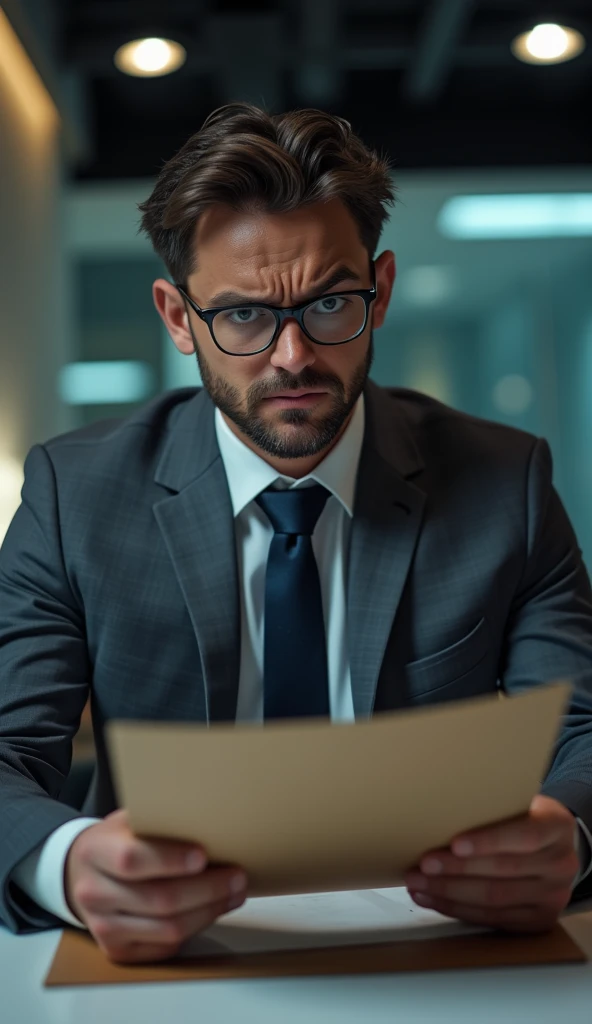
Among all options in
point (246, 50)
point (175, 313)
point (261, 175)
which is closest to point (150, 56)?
point (246, 50)

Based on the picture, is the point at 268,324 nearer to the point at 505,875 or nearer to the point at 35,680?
the point at 35,680

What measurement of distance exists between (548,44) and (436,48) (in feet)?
1.21

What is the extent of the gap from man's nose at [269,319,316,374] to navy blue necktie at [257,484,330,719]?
9.5 inches

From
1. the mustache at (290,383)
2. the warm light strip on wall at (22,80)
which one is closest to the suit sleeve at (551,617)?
the mustache at (290,383)

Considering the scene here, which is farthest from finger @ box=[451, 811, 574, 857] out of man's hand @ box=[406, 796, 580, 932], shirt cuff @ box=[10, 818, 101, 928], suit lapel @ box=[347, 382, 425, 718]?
suit lapel @ box=[347, 382, 425, 718]

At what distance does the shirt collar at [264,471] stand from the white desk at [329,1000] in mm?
726

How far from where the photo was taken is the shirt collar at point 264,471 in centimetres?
145

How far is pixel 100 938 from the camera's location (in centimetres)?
88

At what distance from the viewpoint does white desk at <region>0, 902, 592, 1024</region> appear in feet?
2.55

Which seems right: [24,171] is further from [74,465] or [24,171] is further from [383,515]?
[383,515]

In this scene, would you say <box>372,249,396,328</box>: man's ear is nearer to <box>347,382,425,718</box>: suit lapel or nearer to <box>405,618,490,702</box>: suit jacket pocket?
<box>347,382,425,718</box>: suit lapel

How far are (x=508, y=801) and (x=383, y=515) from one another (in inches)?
25.5

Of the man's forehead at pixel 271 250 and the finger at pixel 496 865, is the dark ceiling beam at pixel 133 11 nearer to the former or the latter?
the man's forehead at pixel 271 250

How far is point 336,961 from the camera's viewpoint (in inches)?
34.2
